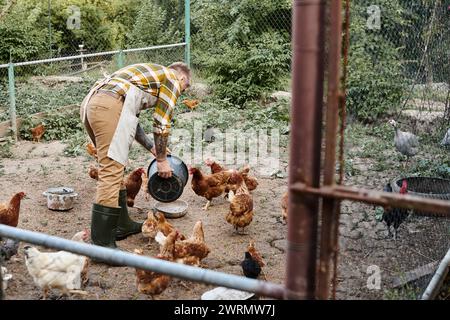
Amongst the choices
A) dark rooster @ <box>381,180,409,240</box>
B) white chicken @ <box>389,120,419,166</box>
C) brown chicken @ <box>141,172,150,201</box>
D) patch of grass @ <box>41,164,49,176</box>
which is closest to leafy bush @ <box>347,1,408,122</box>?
dark rooster @ <box>381,180,409,240</box>

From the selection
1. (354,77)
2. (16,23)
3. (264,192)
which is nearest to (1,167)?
(264,192)

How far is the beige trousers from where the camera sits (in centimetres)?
430

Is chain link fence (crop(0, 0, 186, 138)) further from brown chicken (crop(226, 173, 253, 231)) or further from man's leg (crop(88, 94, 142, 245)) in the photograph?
brown chicken (crop(226, 173, 253, 231))

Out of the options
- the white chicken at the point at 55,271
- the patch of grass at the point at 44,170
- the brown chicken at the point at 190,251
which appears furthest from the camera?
the patch of grass at the point at 44,170

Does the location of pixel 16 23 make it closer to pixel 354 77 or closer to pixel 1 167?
pixel 1 167

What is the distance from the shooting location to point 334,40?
185 centimetres

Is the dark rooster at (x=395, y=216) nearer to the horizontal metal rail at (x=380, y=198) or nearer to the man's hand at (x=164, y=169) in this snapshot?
the man's hand at (x=164, y=169)

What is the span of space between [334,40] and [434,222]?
3734mm

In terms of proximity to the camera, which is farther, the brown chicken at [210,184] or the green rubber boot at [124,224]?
the brown chicken at [210,184]

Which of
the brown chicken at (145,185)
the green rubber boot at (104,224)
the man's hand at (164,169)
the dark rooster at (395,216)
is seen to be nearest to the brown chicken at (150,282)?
the green rubber boot at (104,224)

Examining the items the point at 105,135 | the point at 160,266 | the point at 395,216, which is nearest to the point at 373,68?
the point at 395,216

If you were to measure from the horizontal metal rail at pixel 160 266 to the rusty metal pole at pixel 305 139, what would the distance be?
0.10m

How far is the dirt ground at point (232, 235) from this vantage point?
400 centimetres

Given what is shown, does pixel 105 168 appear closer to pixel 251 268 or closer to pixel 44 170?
pixel 251 268
